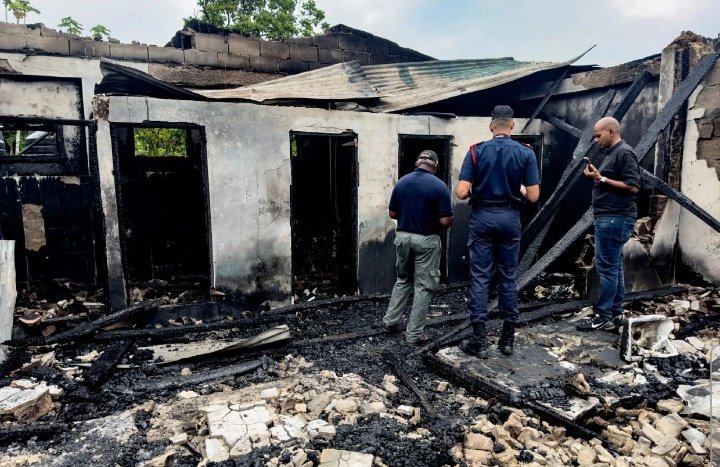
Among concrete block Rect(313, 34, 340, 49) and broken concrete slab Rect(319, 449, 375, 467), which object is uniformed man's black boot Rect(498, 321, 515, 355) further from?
concrete block Rect(313, 34, 340, 49)

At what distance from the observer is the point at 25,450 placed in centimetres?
296

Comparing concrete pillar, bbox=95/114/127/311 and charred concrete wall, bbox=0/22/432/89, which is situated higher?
charred concrete wall, bbox=0/22/432/89

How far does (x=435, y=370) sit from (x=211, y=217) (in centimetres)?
321

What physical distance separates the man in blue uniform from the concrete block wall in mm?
5505

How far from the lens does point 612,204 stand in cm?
434

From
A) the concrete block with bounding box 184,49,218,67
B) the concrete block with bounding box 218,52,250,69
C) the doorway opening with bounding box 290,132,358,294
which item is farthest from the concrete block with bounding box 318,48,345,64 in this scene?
the concrete block with bounding box 184,49,218,67

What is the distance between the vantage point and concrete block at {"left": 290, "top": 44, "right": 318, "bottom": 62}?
838 cm

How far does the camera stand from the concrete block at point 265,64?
8.20 meters

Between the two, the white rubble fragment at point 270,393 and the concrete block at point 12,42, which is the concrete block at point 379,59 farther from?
the white rubble fragment at point 270,393

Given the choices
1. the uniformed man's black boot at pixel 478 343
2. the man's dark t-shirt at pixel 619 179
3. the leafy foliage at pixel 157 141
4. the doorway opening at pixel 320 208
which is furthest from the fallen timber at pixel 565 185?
the leafy foliage at pixel 157 141

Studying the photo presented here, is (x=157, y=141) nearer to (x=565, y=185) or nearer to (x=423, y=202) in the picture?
(x=423, y=202)

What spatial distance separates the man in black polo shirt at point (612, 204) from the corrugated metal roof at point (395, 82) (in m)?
2.39

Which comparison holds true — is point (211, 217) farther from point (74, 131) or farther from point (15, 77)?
point (15, 77)

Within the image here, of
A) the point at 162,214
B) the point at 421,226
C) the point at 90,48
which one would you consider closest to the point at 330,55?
the point at 90,48
